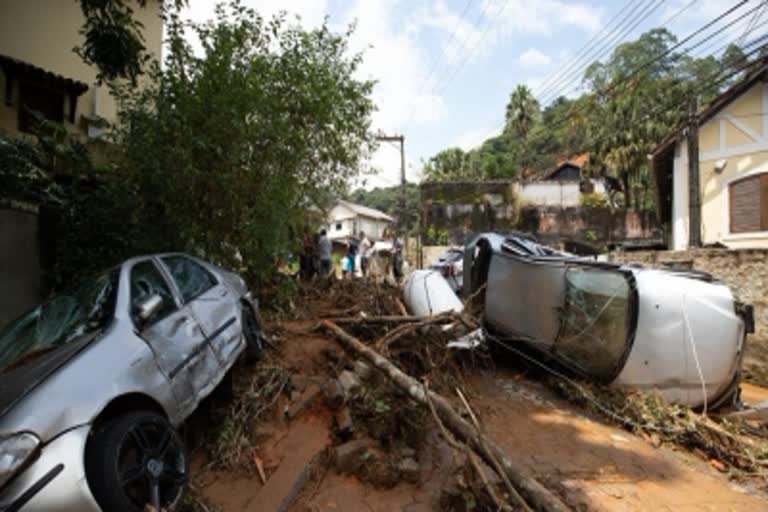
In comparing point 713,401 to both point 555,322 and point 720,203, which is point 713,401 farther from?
point 720,203

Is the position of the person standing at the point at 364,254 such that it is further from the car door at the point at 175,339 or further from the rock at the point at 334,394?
the car door at the point at 175,339

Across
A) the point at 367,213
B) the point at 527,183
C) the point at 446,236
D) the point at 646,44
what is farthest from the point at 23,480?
the point at 646,44

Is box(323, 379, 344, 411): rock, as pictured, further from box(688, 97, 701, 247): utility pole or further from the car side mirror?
box(688, 97, 701, 247): utility pole

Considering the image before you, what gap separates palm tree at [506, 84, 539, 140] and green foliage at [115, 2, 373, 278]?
31023 millimetres

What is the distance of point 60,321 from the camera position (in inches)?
129

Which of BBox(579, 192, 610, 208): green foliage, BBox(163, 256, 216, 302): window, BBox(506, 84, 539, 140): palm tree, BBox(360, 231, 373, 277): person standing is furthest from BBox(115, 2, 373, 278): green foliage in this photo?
BBox(506, 84, 539, 140): palm tree

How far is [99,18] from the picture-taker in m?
5.27

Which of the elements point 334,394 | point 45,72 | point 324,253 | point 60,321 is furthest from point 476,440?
point 45,72

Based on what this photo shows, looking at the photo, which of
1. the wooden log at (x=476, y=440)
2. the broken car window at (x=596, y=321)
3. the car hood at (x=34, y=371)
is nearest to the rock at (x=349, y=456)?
the wooden log at (x=476, y=440)

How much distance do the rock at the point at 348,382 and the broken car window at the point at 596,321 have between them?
2983mm

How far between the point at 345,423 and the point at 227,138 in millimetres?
4347

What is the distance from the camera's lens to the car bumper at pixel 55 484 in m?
1.98

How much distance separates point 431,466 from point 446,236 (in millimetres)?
21328

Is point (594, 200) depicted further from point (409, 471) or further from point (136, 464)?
point (136, 464)
